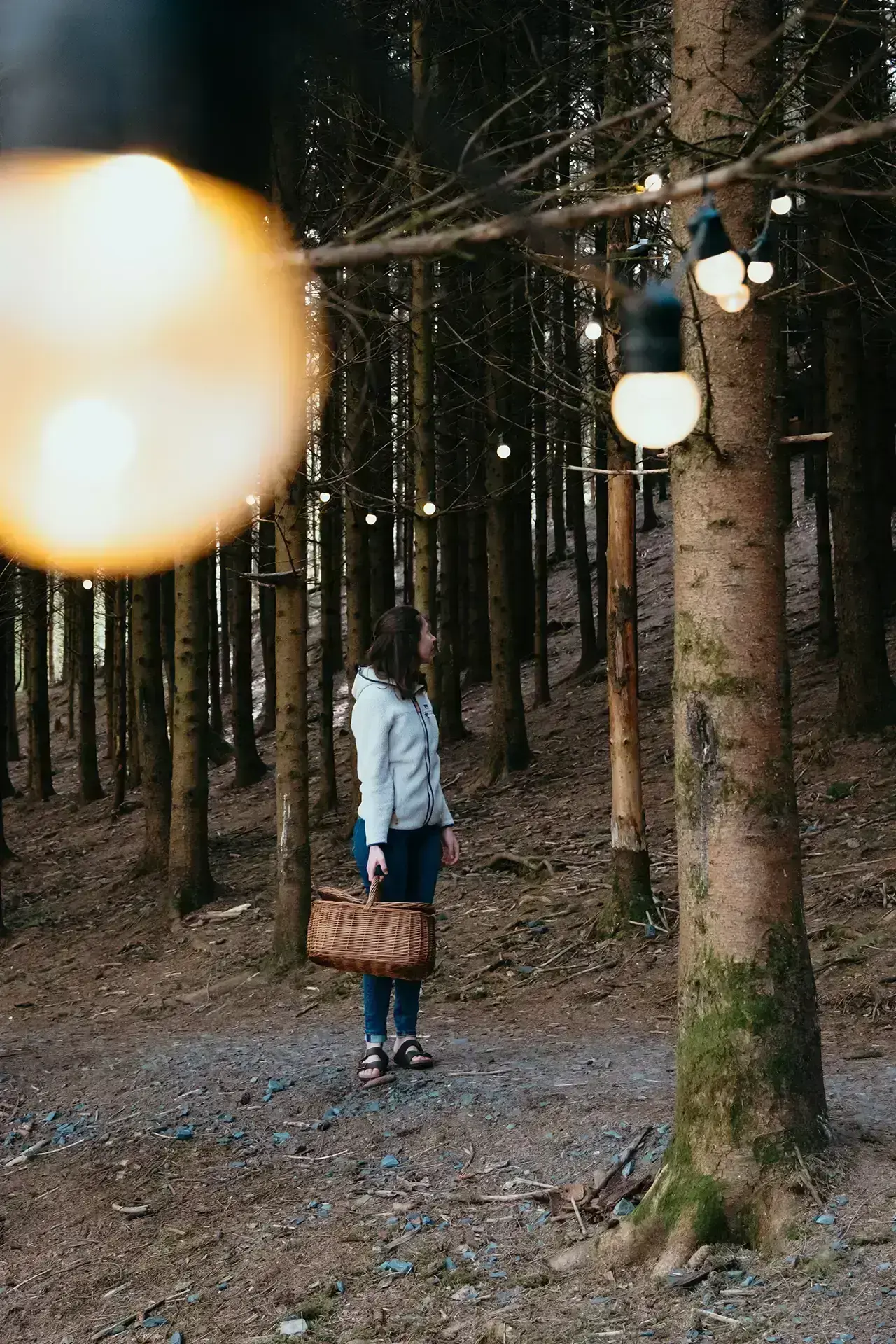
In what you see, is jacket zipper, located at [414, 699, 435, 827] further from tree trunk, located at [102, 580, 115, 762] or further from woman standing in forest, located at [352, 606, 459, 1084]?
tree trunk, located at [102, 580, 115, 762]

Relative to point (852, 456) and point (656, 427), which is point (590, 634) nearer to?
point (852, 456)

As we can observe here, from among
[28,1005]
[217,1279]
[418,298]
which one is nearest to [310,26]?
[217,1279]

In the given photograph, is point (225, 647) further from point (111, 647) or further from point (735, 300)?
point (735, 300)

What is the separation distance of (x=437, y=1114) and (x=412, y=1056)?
0.65m

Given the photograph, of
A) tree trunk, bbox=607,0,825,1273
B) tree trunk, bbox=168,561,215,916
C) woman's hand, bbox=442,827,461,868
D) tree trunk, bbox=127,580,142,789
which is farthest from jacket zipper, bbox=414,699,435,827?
tree trunk, bbox=127,580,142,789

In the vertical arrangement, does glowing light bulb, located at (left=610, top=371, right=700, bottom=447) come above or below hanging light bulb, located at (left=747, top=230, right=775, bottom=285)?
below

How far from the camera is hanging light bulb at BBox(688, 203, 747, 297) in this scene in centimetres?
317

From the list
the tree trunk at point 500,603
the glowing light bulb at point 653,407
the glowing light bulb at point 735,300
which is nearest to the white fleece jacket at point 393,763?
the glowing light bulb at point 653,407

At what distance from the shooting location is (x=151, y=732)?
539 inches

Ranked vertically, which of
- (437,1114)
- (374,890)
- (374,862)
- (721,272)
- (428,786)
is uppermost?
(721,272)

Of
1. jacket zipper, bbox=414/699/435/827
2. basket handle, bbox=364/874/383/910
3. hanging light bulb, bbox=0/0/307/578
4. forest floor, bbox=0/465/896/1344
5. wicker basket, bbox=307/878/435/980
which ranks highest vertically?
hanging light bulb, bbox=0/0/307/578

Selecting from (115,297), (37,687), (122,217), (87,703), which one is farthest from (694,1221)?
(37,687)

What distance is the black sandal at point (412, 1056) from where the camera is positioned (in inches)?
241

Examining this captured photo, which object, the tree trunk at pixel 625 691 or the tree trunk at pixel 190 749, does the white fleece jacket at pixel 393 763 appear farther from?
the tree trunk at pixel 190 749
